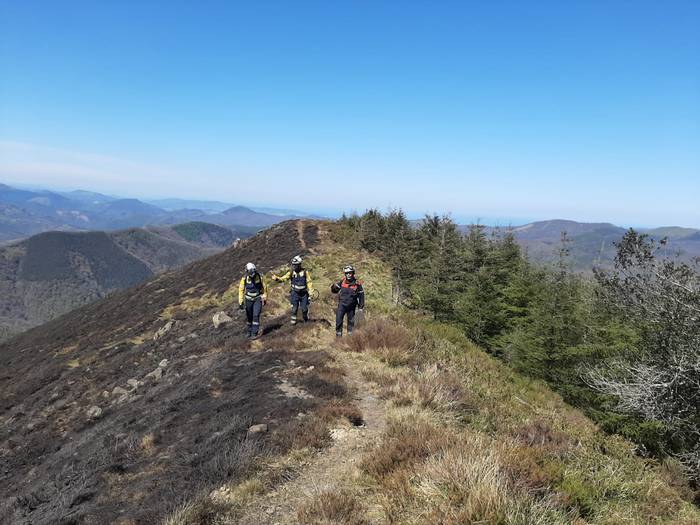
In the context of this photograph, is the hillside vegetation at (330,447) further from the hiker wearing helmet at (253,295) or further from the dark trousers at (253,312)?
the hiker wearing helmet at (253,295)

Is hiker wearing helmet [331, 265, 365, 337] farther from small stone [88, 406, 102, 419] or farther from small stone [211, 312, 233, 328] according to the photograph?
small stone [88, 406, 102, 419]

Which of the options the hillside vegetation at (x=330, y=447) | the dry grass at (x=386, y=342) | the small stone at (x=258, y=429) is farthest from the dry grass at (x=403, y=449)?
the dry grass at (x=386, y=342)

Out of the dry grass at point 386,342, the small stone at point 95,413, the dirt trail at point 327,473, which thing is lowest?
the small stone at point 95,413

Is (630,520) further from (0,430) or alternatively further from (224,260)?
(224,260)

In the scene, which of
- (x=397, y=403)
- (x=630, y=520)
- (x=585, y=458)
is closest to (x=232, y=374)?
(x=397, y=403)

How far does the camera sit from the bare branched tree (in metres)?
11.1

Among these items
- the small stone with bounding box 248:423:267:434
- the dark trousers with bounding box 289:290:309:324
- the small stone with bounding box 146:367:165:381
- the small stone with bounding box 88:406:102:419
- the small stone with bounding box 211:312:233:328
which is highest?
the dark trousers with bounding box 289:290:309:324

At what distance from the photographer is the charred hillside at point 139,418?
6.29 meters

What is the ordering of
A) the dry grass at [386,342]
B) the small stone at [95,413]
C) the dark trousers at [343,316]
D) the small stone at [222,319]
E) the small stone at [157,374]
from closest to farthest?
the dry grass at [386,342], the dark trousers at [343,316], the small stone at [95,413], the small stone at [157,374], the small stone at [222,319]

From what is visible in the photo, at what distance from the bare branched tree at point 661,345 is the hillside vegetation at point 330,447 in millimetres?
1682

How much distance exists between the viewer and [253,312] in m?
14.2

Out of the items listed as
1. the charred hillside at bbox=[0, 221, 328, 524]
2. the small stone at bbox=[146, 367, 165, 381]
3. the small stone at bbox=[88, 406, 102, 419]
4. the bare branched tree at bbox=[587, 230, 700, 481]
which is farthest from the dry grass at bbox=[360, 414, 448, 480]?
the small stone at bbox=[88, 406, 102, 419]

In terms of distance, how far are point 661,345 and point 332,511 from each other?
13827mm

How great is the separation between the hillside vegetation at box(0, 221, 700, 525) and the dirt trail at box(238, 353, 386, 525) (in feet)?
0.08
